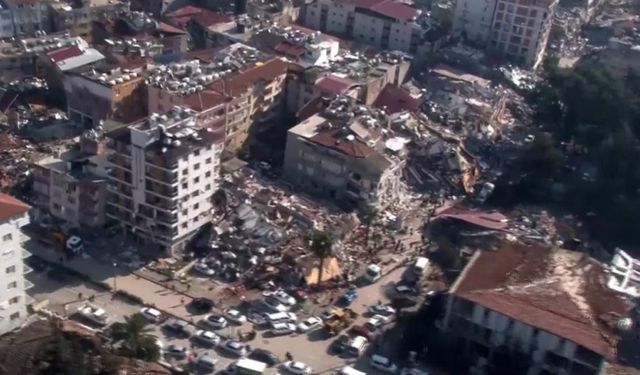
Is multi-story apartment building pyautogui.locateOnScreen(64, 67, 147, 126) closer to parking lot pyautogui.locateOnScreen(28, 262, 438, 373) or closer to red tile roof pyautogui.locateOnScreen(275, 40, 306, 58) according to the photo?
red tile roof pyautogui.locateOnScreen(275, 40, 306, 58)

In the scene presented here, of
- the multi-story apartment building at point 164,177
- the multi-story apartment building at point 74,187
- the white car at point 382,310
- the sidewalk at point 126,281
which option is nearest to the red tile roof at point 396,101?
the multi-story apartment building at point 164,177

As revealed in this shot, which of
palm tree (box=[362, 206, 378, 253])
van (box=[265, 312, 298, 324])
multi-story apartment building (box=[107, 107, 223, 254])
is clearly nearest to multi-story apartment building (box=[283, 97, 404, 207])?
palm tree (box=[362, 206, 378, 253])

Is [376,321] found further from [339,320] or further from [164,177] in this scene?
[164,177]

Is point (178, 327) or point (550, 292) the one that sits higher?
point (550, 292)

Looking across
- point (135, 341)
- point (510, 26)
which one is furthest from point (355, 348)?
point (510, 26)

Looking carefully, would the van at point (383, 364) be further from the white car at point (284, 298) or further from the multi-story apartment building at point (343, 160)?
the multi-story apartment building at point (343, 160)

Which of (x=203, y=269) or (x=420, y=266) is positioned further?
(x=420, y=266)
